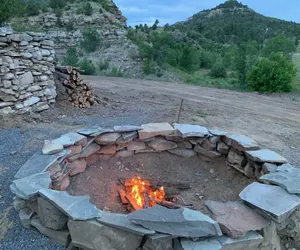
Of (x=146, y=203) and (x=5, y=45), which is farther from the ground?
(x=5, y=45)

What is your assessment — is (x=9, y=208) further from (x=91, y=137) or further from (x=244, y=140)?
(x=244, y=140)

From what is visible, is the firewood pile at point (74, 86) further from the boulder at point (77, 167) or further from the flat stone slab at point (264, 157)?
the flat stone slab at point (264, 157)

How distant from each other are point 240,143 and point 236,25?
109 ft

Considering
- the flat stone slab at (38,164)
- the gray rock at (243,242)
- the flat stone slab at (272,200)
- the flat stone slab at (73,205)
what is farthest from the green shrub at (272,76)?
the flat stone slab at (73,205)

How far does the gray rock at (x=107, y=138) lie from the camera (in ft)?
12.6

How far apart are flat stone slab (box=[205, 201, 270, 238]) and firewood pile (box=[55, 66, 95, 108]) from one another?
183 inches

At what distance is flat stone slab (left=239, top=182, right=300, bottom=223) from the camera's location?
244cm

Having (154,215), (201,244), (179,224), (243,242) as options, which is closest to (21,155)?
(154,215)

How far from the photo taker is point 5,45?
17.7 ft

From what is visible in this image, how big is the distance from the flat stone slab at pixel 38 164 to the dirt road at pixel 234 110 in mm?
3276

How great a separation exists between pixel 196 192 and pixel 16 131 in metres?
3.06

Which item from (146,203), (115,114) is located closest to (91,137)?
(146,203)

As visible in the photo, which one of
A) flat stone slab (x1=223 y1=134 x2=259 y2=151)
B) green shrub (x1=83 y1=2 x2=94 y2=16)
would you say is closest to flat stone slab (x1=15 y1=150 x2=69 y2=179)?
flat stone slab (x1=223 y1=134 x2=259 y2=151)

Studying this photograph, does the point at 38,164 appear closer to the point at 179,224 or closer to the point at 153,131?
the point at 153,131
